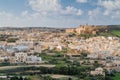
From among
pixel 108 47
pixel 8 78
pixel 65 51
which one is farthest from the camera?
pixel 108 47

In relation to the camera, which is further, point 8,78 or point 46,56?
point 46,56

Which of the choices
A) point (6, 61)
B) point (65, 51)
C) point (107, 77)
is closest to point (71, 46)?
point (65, 51)

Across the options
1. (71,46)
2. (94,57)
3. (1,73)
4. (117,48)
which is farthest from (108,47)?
(1,73)

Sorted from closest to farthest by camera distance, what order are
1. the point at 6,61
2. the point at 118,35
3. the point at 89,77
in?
the point at 89,77, the point at 6,61, the point at 118,35

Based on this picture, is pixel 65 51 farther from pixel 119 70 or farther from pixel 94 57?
pixel 119 70

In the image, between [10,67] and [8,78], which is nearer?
[8,78]

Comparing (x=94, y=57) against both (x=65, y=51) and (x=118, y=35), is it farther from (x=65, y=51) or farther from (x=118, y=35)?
(x=118, y=35)

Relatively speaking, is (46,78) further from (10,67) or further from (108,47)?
(108,47)

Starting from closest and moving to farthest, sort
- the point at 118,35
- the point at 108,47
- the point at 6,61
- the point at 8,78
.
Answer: the point at 8,78, the point at 6,61, the point at 108,47, the point at 118,35

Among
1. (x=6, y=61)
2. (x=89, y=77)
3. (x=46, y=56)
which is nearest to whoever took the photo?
(x=89, y=77)
